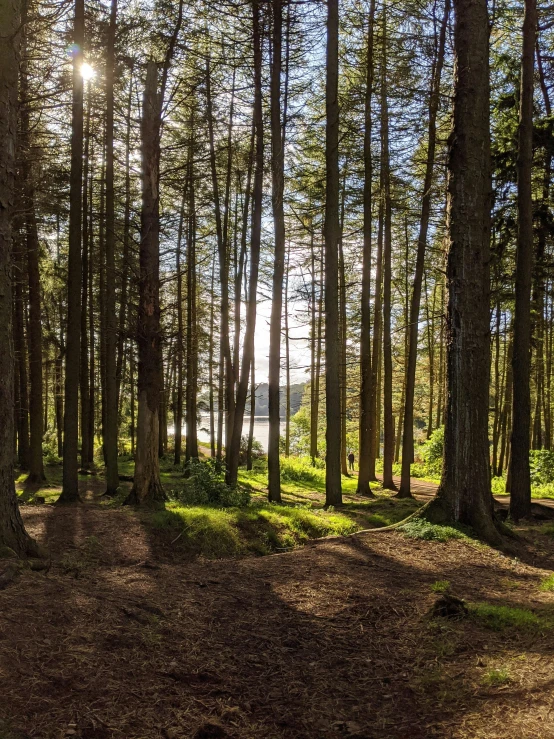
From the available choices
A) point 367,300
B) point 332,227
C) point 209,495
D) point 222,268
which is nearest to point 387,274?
point 367,300

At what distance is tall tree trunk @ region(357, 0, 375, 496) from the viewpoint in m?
14.6

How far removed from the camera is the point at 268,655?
12.6 feet

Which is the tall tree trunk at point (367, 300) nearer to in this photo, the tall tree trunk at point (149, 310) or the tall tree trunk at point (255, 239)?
the tall tree trunk at point (255, 239)

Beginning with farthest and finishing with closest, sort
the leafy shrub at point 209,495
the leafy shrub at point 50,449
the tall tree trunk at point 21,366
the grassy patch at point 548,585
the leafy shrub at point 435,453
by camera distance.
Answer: the leafy shrub at point 435,453 < the leafy shrub at point 50,449 < the tall tree trunk at point 21,366 < the leafy shrub at point 209,495 < the grassy patch at point 548,585

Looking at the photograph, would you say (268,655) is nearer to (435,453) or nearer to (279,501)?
(279,501)

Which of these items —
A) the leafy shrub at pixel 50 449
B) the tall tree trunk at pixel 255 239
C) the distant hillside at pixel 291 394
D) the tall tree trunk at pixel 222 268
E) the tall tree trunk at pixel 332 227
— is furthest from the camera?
the leafy shrub at pixel 50 449

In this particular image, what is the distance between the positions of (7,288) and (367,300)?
11.2 meters

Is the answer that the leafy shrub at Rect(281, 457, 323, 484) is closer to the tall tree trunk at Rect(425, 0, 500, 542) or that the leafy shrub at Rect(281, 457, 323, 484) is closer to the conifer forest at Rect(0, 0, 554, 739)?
the conifer forest at Rect(0, 0, 554, 739)

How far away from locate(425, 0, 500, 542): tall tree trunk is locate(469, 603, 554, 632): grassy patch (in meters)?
2.96

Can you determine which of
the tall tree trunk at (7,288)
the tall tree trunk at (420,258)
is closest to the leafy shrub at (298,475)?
the tall tree trunk at (420,258)

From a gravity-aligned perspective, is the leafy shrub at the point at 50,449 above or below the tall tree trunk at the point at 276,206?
below

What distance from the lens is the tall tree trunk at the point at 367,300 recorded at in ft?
48.0

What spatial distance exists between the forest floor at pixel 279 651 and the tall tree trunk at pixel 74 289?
5.40 m

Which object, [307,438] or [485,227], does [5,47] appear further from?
[307,438]
